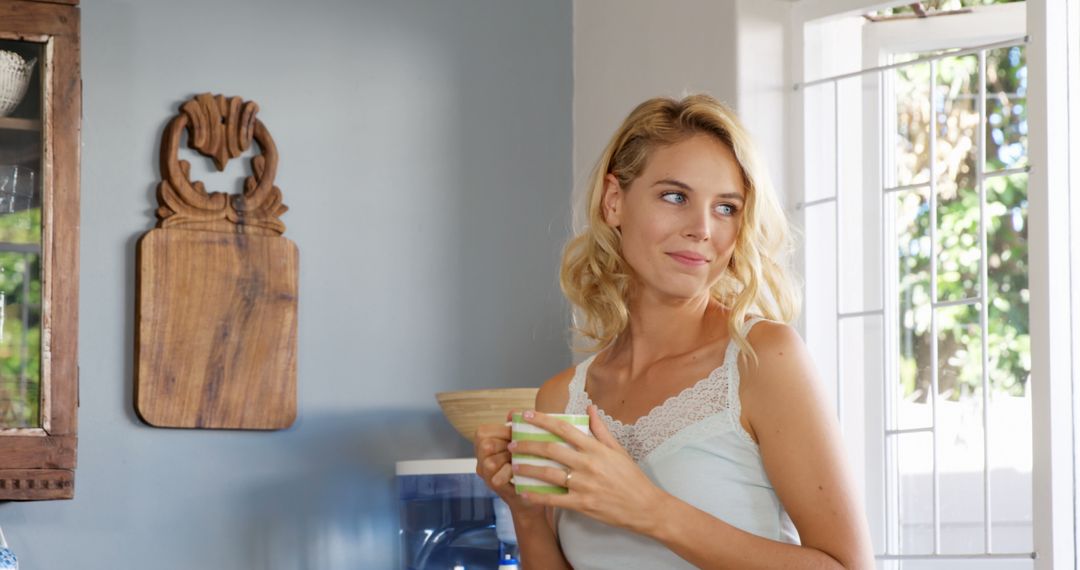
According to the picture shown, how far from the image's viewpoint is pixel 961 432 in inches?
105

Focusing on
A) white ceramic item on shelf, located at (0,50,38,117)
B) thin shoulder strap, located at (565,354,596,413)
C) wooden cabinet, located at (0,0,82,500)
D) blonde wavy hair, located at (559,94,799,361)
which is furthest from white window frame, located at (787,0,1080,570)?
white ceramic item on shelf, located at (0,50,38,117)

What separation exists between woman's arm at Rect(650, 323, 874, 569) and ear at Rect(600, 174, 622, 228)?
28cm

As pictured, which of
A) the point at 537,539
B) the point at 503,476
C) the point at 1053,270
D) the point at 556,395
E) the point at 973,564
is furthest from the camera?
the point at 973,564

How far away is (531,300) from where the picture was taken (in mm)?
3051

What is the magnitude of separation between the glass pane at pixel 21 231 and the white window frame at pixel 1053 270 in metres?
1.67

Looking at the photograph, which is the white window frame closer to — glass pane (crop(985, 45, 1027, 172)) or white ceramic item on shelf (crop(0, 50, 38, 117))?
glass pane (crop(985, 45, 1027, 172))

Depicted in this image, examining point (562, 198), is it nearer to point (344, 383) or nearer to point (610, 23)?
point (610, 23)

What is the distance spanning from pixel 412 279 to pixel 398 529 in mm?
525

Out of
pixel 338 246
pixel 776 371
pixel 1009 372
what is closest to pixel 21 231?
pixel 338 246

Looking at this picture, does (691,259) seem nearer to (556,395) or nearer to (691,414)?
(691,414)

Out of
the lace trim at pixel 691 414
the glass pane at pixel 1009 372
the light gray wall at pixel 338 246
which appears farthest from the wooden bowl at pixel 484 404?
the lace trim at pixel 691 414

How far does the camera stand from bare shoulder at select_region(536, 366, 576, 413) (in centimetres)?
156

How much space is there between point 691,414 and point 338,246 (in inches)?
63.4

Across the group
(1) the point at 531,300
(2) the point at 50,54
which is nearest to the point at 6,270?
(2) the point at 50,54
